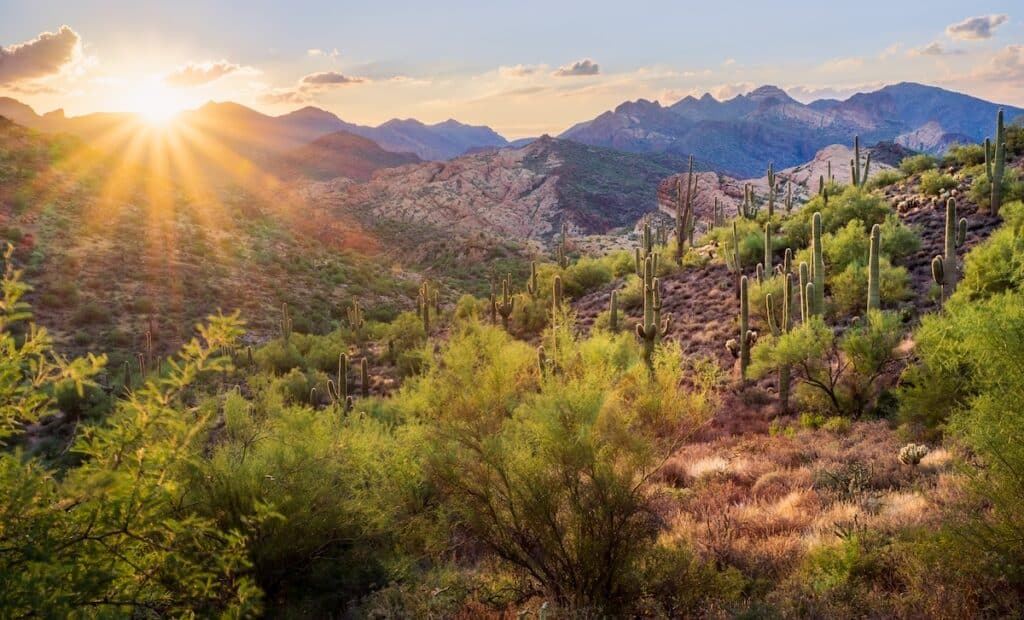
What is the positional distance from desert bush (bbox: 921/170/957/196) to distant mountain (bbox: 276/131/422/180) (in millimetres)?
112954

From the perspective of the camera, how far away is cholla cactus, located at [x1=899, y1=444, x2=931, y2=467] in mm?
8531

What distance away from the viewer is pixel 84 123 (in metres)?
155

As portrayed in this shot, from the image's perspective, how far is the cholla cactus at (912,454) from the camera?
853 centimetres

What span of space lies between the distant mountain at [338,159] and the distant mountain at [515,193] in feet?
84.2

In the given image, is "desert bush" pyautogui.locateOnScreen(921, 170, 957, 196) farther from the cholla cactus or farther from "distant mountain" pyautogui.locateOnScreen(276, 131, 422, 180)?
"distant mountain" pyautogui.locateOnScreen(276, 131, 422, 180)

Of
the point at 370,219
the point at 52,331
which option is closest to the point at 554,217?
the point at 370,219

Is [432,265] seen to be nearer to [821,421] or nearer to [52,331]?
[52,331]

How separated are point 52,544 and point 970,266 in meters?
16.7

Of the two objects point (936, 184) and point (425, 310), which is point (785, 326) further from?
point (425, 310)

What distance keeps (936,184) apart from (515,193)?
250ft

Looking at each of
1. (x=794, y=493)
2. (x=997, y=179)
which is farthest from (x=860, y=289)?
(x=794, y=493)

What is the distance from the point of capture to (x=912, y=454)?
8547mm

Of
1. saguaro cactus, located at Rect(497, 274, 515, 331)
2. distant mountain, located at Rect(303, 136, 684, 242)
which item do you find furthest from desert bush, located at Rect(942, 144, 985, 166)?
distant mountain, located at Rect(303, 136, 684, 242)

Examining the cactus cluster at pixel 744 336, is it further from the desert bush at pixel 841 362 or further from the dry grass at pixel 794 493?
the dry grass at pixel 794 493
